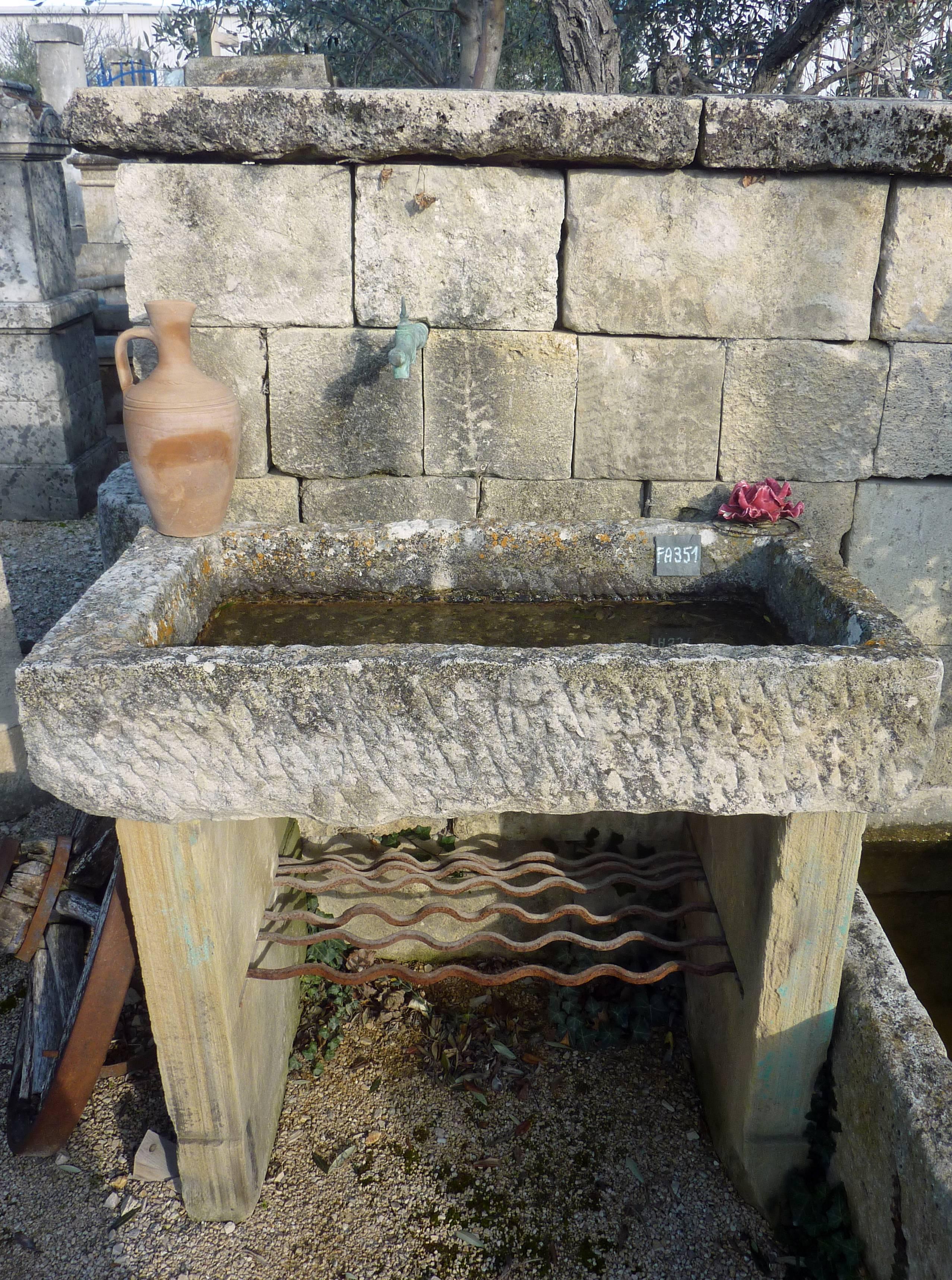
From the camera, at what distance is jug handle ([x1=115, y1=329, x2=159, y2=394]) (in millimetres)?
2553

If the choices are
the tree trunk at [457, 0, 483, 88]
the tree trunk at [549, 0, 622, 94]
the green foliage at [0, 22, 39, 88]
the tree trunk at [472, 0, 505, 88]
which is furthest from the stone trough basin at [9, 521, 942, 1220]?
the green foliage at [0, 22, 39, 88]

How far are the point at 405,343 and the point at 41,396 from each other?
4466 mm

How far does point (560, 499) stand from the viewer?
123 inches

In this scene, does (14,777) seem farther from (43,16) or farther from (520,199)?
(43,16)

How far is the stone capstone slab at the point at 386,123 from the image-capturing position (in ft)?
8.55

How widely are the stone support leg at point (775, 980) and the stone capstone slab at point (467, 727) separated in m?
0.22

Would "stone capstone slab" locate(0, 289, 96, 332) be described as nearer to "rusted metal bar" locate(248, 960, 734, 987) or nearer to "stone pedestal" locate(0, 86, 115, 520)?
"stone pedestal" locate(0, 86, 115, 520)

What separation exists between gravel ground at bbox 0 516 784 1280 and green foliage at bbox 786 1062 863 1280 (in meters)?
0.09

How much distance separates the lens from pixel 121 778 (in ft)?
6.16

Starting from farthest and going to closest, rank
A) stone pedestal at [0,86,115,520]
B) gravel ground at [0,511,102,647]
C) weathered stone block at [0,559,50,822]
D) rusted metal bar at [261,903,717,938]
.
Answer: stone pedestal at [0,86,115,520] → gravel ground at [0,511,102,647] → weathered stone block at [0,559,50,822] → rusted metal bar at [261,903,717,938]

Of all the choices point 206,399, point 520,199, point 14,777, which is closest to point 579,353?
point 520,199

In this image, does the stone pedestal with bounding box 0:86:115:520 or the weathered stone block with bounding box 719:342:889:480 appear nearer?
the weathered stone block with bounding box 719:342:889:480

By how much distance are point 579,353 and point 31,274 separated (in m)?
4.68

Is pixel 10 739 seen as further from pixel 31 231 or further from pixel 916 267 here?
pixel 31 231
